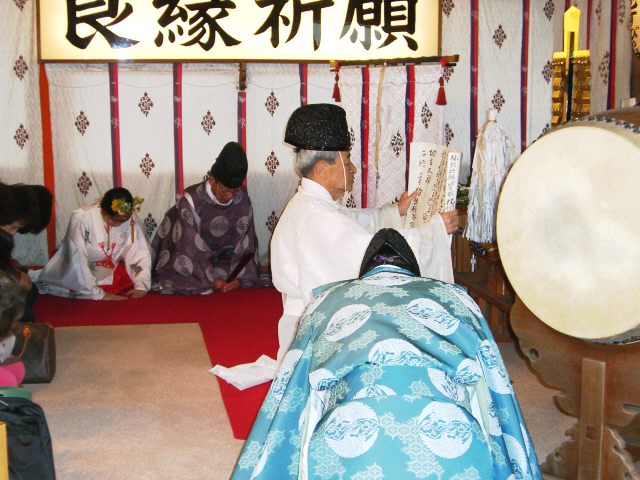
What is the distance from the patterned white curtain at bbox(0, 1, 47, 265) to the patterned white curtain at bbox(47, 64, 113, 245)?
144 mm

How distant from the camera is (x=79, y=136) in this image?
6195mm

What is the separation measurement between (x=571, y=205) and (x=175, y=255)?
3.87 metres

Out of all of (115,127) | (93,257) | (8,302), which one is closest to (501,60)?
(115,127)

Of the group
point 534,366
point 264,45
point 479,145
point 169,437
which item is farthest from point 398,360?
point 264,45

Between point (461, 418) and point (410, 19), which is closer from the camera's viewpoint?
point (461, 418)

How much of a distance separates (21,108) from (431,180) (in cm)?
403

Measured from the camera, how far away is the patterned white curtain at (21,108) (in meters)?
6.02

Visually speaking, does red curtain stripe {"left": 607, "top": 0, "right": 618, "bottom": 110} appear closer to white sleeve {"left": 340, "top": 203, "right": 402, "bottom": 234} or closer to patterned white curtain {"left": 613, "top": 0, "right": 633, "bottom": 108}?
patterned white curtain {"left": 613, "top": 0, "right": 633, "bottom": 108}

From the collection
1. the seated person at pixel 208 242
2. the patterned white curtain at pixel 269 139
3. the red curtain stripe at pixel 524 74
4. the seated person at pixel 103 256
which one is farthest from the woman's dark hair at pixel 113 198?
the red curtain stripe at pixel 524 74

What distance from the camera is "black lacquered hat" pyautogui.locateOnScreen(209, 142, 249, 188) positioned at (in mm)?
5504

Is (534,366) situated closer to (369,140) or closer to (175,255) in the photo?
(369,140)

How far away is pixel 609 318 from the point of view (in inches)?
89.1

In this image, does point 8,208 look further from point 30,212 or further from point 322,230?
point 322,230

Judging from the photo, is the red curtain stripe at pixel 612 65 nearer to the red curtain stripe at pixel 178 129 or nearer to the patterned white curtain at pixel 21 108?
the red curtain stripe at pixel 178 129
